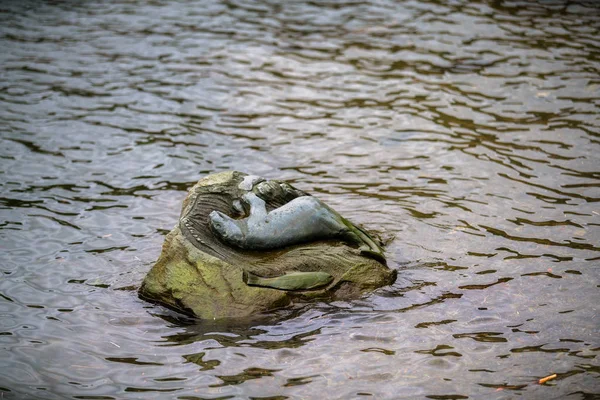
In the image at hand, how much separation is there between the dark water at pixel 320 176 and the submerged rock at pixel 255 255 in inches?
6.9

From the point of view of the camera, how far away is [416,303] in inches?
248

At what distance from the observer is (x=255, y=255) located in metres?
6.39

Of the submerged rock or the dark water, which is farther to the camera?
the submerged rock

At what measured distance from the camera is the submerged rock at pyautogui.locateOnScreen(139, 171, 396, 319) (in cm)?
605

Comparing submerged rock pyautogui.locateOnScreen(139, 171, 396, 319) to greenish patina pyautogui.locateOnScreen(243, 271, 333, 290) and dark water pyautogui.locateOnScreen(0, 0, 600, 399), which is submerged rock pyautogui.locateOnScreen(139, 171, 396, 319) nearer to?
greenish patina pyautogui.locateOnScreen(243, 271, 333, 290)

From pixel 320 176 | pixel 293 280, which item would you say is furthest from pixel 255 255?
pixel 320 176

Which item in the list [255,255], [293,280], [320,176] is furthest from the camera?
[320,176]

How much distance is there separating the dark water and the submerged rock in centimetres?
18

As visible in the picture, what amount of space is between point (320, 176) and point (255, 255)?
3.01 metres

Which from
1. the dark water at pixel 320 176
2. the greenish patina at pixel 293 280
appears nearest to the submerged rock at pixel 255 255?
the greenish patina at pixel 293 280

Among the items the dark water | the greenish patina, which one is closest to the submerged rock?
the greenish patina

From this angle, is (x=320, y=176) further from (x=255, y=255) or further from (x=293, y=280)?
(x=293, y=280)

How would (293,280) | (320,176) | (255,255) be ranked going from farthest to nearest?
(320,176) < (255,255) < (293,280)

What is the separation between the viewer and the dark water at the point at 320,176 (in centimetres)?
552
